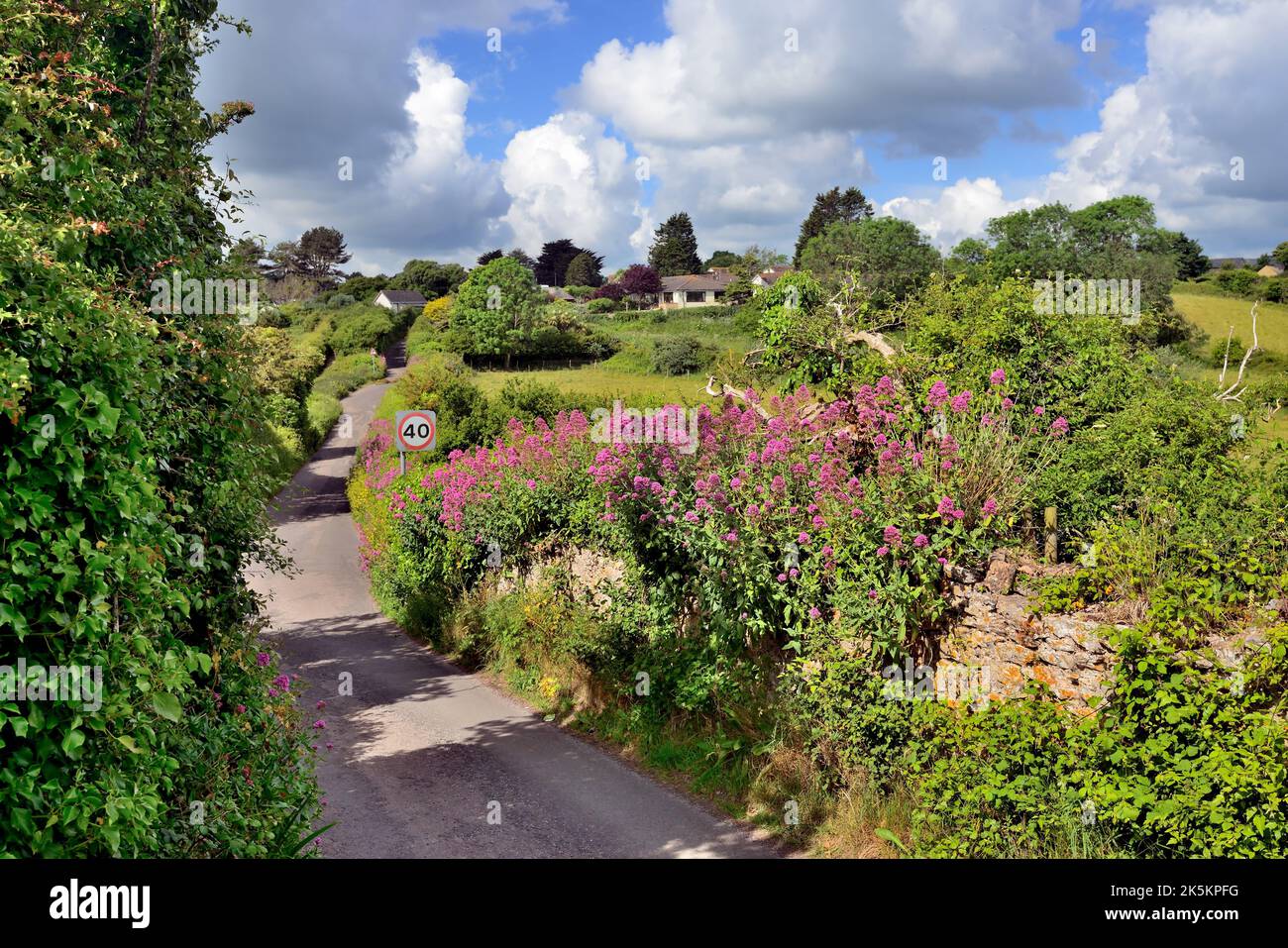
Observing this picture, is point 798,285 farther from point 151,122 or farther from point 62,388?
point 62,388

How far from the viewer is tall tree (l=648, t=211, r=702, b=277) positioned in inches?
4557

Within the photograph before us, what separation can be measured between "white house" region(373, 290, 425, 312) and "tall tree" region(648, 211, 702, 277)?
32332 millimetres

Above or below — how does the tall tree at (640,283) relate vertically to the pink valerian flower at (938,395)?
above

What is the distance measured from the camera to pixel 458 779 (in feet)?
29.3
